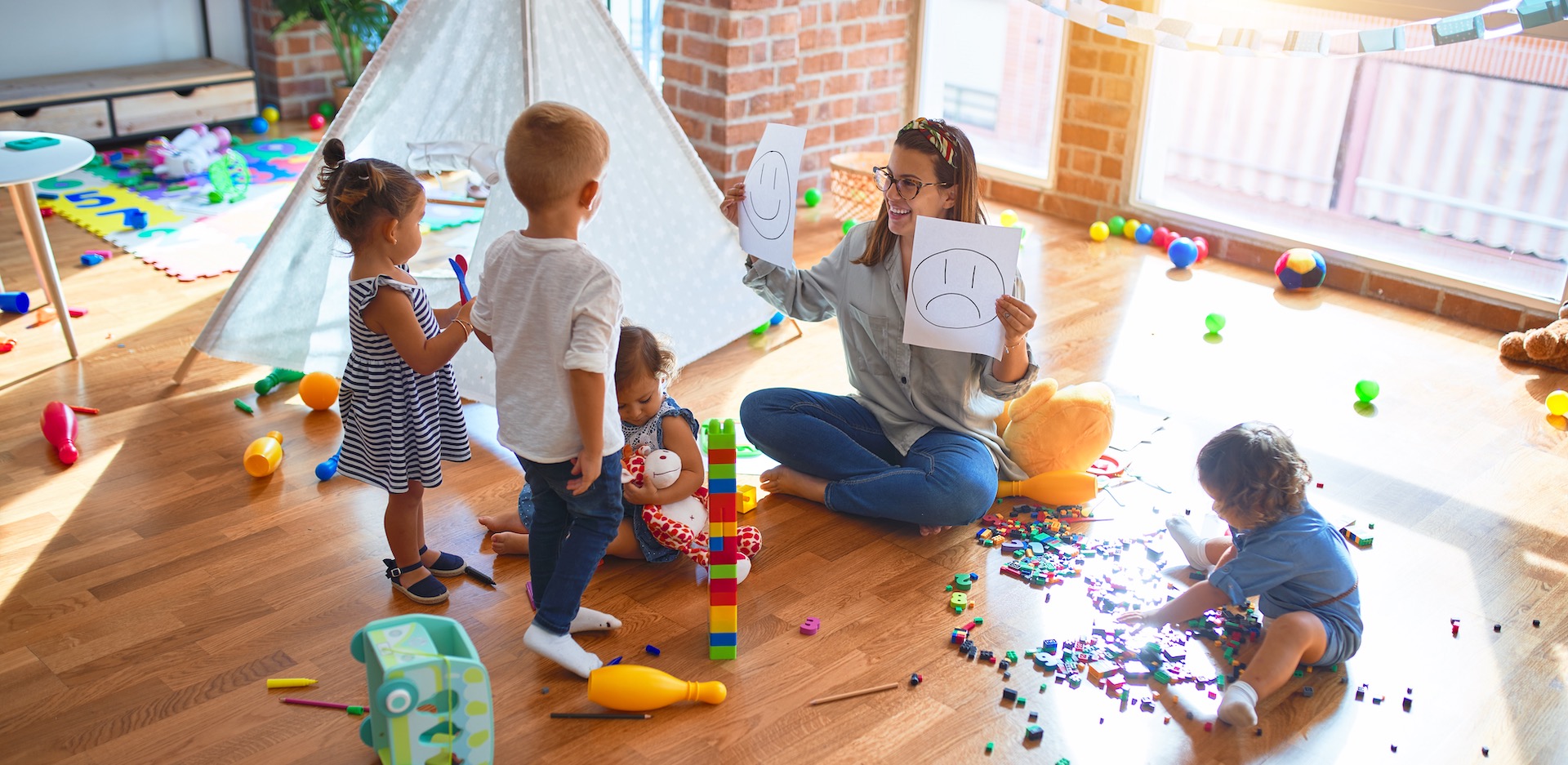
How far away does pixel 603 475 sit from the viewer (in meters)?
1.74

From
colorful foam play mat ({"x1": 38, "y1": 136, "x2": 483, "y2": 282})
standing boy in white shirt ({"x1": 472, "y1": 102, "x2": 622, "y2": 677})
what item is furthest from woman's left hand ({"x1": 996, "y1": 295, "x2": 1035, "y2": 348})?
colorful foam play mat ({"x1": 38, "y1": 136, "x2": 483, "y2": 282})

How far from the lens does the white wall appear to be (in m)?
4.81

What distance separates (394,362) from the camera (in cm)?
188

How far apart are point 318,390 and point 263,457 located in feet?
1.06

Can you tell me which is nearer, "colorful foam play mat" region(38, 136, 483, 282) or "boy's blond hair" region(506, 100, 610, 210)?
"boy's blond hair" region(506, 100, 610, 210)

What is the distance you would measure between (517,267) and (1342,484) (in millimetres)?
1760

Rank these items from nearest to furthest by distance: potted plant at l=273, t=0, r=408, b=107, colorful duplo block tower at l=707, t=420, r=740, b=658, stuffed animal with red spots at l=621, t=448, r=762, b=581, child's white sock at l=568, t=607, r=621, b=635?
colorful duplo block tower at l=707, t=420, r=740, b=658
child's white sock at l=568, t=607, r=621, b=635
stuffed animal with red spots at l=621, t=448, r=762, b=581
potted plant at l=273, t=0, r=408, b=107

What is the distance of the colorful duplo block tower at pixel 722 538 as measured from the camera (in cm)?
167

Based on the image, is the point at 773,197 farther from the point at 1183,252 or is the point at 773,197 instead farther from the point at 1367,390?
the point at 1183,252

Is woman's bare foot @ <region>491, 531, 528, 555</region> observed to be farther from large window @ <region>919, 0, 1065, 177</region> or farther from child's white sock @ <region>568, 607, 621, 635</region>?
large window @ <region>919, 0, 1065, 177</region>

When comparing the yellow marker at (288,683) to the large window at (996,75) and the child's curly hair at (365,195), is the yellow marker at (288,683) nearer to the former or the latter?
the child's curly hair at (365,195)

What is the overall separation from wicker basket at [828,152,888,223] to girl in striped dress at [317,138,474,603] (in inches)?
86.9

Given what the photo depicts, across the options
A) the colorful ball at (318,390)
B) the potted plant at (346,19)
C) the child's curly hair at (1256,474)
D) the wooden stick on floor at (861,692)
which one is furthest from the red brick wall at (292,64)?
the child's curly hair at (1256,474)

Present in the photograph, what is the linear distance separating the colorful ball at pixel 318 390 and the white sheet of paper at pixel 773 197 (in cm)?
106
